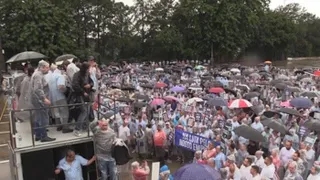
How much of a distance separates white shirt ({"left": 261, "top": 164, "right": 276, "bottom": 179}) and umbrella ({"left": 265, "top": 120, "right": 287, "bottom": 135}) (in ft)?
6.40

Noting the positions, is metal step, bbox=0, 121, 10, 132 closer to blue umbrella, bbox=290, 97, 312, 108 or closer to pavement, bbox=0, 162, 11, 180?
pavement, bbox=0, 162, 11, 180

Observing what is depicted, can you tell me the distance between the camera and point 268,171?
8.09 m

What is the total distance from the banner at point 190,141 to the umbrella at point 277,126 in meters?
1.77

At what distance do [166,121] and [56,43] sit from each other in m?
24.5

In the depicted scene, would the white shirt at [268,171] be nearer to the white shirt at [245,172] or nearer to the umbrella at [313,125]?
the white shirt at [245,172]

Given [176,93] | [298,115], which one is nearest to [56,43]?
[176,93]

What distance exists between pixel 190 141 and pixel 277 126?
2.69 metres

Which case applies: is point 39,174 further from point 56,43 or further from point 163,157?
point 56,43

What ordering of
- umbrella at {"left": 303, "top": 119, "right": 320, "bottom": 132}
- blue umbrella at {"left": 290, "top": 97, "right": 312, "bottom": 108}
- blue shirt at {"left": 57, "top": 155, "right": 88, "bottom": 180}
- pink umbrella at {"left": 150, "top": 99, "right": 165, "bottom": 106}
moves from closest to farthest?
Answer: blue shirt at {"left": 57, "top": 155, "right": 88, "bottom": 180} < umbrella at {"left": 303, "top": 119, "right": 320, "bottom": 132} < blue umbrella at {"left": 290, "top": 97, "right": 312, "bottom": 108} < pink umbrella at {"left": 150, "top": 99, "right": 165, "bottom": 106}

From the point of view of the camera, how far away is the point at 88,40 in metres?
48.0

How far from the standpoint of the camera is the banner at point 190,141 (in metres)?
10.8

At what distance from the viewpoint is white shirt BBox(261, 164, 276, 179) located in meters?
8.05

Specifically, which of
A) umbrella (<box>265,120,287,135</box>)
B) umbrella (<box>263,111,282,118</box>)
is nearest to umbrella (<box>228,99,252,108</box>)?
umbrella (<box>263,111,282,118</box>)

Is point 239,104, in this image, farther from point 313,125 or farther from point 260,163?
point 260,163
